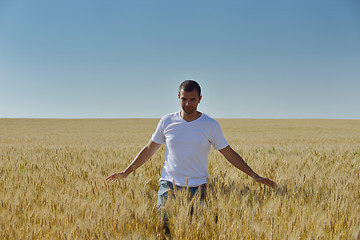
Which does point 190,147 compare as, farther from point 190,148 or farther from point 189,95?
point 189,95

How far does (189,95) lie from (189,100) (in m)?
0.05

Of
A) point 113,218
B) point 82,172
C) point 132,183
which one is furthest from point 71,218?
point 82,172

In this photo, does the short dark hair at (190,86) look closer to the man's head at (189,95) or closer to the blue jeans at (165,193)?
the man's head at (189,95)

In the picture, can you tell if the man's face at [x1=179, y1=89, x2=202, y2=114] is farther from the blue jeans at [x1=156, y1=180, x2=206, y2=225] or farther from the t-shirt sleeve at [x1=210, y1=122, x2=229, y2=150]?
the blue jeans at [x1=156, y1=180, x2=206, y2=225]

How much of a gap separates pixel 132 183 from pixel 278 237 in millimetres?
1564

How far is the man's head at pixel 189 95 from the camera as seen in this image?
7.68 feet

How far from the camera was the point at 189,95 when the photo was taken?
2354mm

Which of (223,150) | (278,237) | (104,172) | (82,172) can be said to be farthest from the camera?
(104,172)

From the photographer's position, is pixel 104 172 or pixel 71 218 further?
pixel 104 172

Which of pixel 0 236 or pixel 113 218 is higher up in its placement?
pixel 113 218

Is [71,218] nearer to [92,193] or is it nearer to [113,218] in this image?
[113,218]

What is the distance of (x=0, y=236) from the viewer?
1837 mm

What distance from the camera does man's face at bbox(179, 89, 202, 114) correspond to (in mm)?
2354

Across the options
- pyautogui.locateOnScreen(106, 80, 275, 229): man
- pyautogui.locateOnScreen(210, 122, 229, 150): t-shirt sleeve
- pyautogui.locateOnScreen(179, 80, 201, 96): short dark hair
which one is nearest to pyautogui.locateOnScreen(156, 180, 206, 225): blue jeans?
pyautogui.locateOnScreen(106, 80, 275, 229): man
